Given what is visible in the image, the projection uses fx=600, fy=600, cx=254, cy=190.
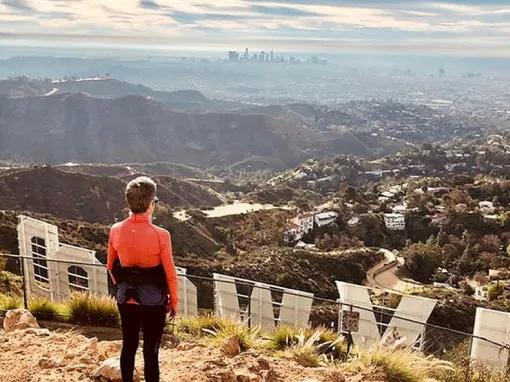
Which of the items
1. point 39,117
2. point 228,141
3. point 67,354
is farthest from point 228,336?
point 39,117

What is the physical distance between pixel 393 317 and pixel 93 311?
384 cm

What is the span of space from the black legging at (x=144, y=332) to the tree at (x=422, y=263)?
30946 millimetres

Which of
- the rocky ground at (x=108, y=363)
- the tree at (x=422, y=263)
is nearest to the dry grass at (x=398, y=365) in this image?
the rocky ground at (x=108, y=363)

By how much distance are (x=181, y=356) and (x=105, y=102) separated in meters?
176

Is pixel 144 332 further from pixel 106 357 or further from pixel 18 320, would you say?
pixel 18 320

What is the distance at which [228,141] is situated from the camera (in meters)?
164

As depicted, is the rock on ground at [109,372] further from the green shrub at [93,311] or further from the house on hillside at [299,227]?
the house on hillside at [299,227]

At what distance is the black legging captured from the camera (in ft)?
13.7

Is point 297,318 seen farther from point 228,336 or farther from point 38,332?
point 38,332

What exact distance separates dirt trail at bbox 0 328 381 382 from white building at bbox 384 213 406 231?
40927 millimetres

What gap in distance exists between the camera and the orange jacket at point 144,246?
4.09 meters

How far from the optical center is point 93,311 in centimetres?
746

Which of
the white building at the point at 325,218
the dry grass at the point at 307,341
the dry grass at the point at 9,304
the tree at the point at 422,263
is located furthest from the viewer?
the white building at the point at 325,218

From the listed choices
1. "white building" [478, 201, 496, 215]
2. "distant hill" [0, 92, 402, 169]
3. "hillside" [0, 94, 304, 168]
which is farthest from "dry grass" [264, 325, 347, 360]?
"hillside" [0, 94, 304, 168]
